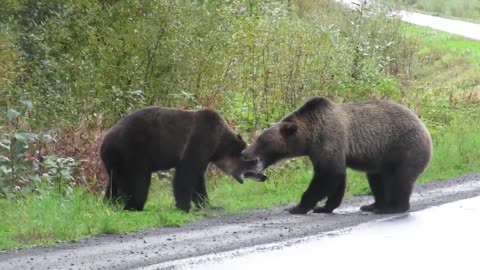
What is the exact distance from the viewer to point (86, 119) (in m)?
14.2

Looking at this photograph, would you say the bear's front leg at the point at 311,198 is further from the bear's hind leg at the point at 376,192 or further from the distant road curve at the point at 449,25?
the distant road curve at the point at 449,25

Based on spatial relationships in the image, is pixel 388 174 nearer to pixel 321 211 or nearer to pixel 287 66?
pixel 321 211

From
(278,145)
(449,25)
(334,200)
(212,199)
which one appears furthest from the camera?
(449,25)

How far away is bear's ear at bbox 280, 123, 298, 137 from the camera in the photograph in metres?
11.9

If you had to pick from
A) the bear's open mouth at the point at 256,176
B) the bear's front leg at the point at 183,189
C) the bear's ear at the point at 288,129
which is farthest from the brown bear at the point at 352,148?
the bear's front leg at the point at 183,189

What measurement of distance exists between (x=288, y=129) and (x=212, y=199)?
1.57m

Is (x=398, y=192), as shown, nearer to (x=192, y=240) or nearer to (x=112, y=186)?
(x=192, y=240)

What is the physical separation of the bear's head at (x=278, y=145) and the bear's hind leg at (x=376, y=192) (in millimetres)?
913

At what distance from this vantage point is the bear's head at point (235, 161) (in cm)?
1247

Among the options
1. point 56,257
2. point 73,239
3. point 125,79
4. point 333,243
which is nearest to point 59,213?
point 73,239

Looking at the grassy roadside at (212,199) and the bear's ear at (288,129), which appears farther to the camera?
the bear's ear at (288,129)

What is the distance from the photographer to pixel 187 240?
30.5 feet

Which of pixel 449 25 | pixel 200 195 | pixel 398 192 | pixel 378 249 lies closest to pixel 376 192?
pixel 398 192

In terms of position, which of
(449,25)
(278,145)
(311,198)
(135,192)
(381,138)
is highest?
(381,138)
